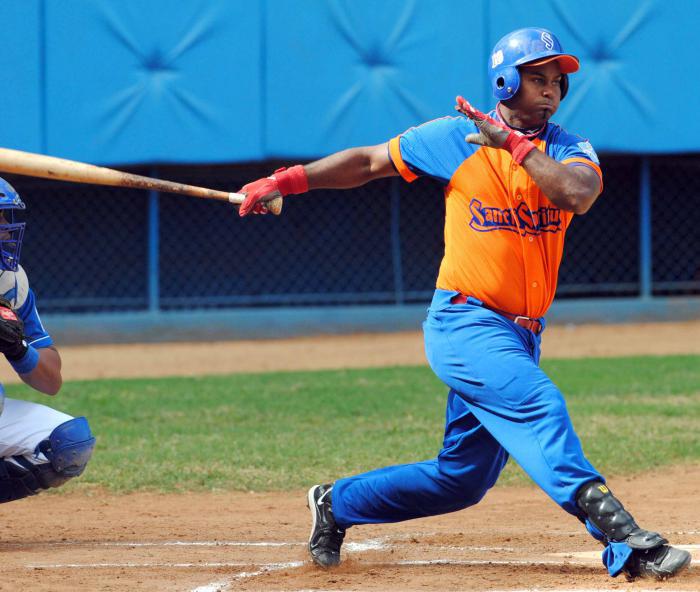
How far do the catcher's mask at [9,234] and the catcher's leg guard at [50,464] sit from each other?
2.32ft

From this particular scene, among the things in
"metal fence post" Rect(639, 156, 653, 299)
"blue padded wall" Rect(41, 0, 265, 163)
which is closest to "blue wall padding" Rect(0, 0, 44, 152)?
"blue padded wall" Rect(41, 0, 265, 163)

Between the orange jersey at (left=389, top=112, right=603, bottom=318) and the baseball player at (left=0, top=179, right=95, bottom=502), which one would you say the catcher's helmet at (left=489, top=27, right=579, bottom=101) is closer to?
the orange jersey at (left=389, top=112, right=603, bottom=318)

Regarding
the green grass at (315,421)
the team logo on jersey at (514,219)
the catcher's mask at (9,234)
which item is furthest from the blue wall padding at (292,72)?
the team logo on jersey at (514,219)

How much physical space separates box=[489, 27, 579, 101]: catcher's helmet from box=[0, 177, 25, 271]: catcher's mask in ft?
6.28

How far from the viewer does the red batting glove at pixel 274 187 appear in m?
4.30

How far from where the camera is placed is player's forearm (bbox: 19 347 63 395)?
15.2ft

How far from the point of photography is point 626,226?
45.4 feet

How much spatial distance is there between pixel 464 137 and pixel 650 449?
353cm

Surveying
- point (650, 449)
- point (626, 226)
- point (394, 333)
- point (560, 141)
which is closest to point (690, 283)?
point (626, 226)

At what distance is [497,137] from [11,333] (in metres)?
1.93

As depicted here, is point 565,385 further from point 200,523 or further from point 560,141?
point 560,141

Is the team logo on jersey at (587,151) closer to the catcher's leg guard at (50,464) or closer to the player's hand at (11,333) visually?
the player's hand at (11,333)

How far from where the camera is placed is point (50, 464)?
473 centimetres

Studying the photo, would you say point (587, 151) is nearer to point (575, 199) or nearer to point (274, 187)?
point (575, 199)
